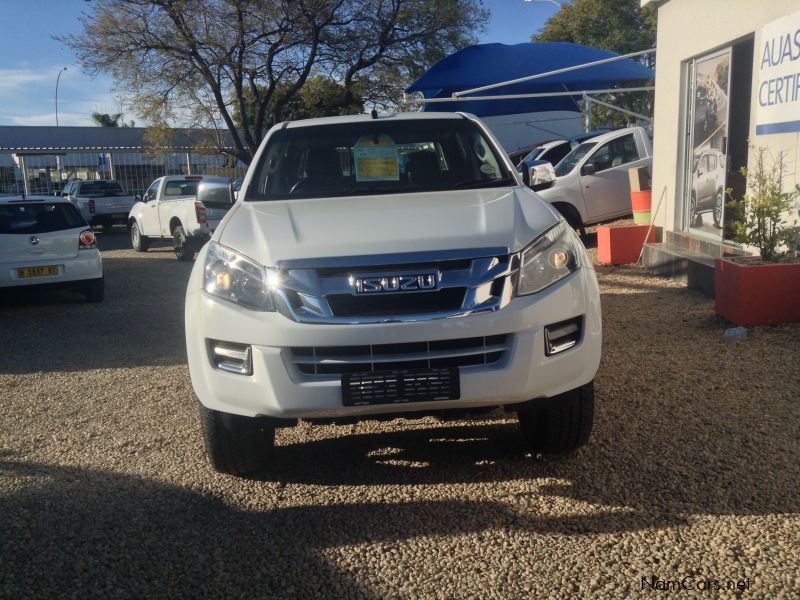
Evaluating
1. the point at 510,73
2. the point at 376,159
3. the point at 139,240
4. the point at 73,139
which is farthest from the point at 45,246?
the point at 73,139

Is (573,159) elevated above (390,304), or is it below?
above

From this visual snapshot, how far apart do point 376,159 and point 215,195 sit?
1.17 meters

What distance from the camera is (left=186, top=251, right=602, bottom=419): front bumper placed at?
3.37 metres

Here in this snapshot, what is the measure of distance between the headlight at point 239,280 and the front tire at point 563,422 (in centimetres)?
132

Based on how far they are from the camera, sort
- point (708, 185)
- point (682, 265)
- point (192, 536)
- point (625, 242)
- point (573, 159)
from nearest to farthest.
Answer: point (192, 536), point (682, 265), point (708, 185), point (625, 242), point (573, 159)

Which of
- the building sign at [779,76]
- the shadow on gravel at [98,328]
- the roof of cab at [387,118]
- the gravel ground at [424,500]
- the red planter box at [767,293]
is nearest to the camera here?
the gravel ground at [424,500]

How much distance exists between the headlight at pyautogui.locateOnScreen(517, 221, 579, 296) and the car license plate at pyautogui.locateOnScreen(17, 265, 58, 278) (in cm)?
810

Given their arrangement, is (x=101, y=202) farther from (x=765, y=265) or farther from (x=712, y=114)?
(x=765, y=265)

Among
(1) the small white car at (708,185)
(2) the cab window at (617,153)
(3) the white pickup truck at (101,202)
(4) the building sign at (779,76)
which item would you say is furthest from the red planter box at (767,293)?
(3) the white pickup truck at (101,202)

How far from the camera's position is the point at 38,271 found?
10.0 metres

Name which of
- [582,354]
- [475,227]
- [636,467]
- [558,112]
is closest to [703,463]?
[636,467]

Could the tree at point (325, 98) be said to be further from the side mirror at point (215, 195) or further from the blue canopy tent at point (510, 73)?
the side mirror at point (215, 195)

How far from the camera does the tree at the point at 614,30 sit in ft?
114

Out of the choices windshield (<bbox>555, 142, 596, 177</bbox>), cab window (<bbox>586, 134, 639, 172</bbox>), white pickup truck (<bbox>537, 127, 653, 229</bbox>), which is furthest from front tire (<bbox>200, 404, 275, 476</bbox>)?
cab window (<bbox>586, 134, 639, 172</bbox>)
